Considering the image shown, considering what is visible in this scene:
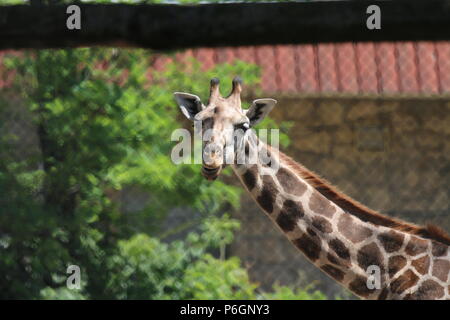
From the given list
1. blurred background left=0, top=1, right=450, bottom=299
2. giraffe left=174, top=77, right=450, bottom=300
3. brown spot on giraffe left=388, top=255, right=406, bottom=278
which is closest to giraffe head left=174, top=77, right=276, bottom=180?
giraffe left=174, top=77, right=450, bottom=300

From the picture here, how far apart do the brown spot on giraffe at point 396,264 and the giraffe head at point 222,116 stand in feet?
2.71

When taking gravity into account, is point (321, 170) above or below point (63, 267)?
above

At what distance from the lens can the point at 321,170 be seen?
272 inches

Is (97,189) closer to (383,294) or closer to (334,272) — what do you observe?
(334,272)

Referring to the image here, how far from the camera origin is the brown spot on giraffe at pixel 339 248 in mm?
3582

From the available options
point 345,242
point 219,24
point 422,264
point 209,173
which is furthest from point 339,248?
point 219,24

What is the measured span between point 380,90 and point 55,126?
2693 mm

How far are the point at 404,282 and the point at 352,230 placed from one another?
0.30 metres

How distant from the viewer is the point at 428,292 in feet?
11.4

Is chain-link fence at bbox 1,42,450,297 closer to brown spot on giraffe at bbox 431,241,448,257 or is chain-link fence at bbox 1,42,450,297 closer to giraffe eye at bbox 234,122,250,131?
brown spot on giraffe at bbox 431,241,448,257

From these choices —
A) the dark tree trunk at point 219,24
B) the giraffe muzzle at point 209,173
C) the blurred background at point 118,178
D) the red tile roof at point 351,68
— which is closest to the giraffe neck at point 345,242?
the giraffe muzzle at point 209,173
